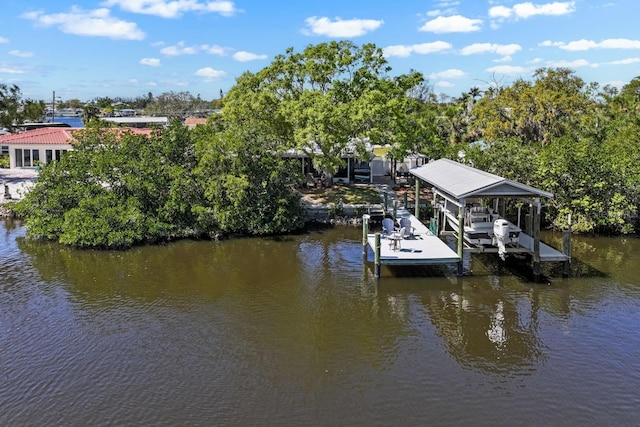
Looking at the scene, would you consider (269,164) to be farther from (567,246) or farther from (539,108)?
(539,108)

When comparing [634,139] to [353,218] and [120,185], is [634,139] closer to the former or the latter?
[353,218]

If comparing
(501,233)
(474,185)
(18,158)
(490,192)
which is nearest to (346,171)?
(474,185)

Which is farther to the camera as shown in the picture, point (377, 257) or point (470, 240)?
point (470, 240)

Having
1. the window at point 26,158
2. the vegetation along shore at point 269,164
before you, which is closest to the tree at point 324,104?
the vegetation along shore at point 269,164

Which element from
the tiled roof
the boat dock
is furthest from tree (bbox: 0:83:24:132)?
the boat dock

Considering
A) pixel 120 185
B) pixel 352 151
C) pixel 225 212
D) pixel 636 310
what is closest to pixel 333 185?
pixel 352 151
